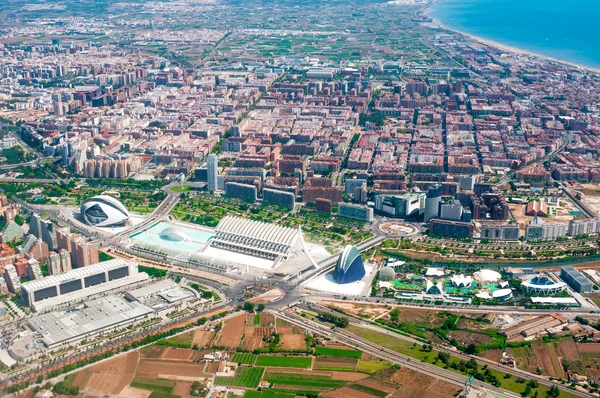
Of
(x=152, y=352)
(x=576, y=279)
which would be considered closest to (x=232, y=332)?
(x=152, y=352)

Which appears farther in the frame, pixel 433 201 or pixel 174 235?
pixel 433 201

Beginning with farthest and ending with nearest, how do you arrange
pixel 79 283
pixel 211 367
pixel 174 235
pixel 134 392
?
1. pixel 174 235
2. pixel 79 283
3. pixel 211 367
4. pixel 134 392

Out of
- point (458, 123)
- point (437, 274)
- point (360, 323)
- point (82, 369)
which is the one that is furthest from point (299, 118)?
point (82, 369)

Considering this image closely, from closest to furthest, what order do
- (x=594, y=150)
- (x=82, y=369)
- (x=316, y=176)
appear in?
(x=82, y=369)
(x=316, y=176)
(x=594, y=150)

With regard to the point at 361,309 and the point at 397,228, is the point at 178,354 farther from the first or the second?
the point at 397,228

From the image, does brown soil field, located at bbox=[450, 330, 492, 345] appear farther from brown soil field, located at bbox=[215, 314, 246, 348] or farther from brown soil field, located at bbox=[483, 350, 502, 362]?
brown soil field, located at bbox=[215, 314, 246, 348]

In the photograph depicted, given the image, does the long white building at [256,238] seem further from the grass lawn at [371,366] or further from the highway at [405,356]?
the grass lawn at [371,366]

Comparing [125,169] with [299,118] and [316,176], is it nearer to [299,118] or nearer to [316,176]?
[316,176]
